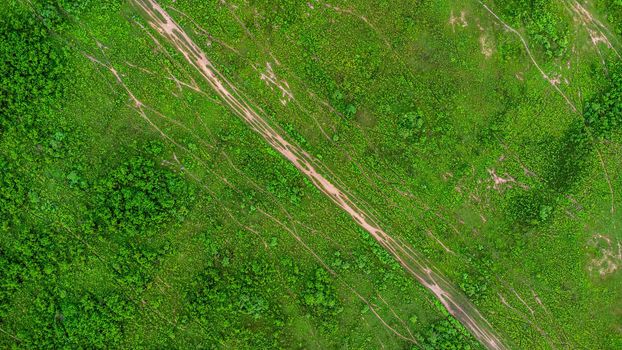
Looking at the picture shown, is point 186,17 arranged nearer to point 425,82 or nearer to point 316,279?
point 425,82

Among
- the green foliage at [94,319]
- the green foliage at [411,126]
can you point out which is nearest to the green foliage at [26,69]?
the green foliage at [94,319]

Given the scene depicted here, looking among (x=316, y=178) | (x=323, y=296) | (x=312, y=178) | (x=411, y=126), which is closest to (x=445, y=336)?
(x=323, y=296)

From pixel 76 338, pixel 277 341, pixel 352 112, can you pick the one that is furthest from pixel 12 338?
pixel 352 112

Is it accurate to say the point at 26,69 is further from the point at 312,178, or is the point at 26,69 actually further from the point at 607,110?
the point at 607,110

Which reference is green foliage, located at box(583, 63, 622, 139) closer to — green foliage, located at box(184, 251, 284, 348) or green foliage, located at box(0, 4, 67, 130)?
green foliage, located at box(184, 251, 284, 348)

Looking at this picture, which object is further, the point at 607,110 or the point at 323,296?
the point at 607,110

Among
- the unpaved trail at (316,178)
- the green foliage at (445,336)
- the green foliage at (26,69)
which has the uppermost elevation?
the unpaved trail at (316,178)

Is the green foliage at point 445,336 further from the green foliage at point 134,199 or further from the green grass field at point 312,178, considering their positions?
the green foliage at point 134,199
